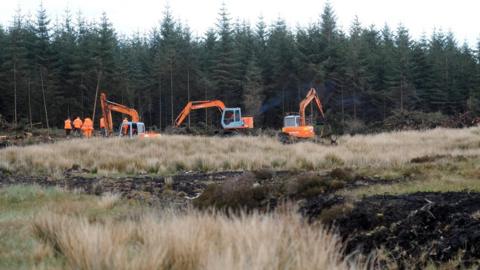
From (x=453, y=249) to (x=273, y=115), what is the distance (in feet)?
197

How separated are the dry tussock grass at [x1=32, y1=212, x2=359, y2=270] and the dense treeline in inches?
2138

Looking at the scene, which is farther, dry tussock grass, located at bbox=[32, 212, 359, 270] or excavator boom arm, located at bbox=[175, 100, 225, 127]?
excavator boom arm, located at bbox=[175, 100, 225, 127]

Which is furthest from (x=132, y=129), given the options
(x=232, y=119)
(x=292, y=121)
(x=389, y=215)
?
(x=389, y=215)

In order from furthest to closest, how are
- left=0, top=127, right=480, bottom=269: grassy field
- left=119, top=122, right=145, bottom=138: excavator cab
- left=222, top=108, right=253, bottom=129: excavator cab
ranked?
left=222, top=108, right=253, bottom=129: excavator cab
left=119, top=122, right=145, bottom=138: excavator cab
left=0, top=127, right=480, bottom=269: grassy field

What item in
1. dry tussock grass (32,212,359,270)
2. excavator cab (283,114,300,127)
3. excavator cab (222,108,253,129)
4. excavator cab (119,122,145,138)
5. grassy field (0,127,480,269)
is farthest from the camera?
excavator cab (222,108,253,129)

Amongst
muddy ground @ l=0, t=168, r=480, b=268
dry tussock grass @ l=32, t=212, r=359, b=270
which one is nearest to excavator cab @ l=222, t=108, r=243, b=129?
muddy ground @ l=0, t=168, r=480, b=268

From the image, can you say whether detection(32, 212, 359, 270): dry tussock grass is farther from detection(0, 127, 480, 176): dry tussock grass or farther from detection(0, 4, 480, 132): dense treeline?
detection(0, 4, 480, 132): dense treeline

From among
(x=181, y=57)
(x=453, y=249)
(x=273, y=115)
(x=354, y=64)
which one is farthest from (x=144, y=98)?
(x=453, y=249)

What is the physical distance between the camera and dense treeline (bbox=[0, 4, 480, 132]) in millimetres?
61438

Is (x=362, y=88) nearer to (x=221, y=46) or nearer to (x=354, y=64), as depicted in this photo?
(x=354, y=64)

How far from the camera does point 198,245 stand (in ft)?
16.0

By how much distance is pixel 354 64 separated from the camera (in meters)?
69.8

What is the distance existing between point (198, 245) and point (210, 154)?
72.5ft

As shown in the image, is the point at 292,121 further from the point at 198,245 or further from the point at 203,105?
the point at 198,245
